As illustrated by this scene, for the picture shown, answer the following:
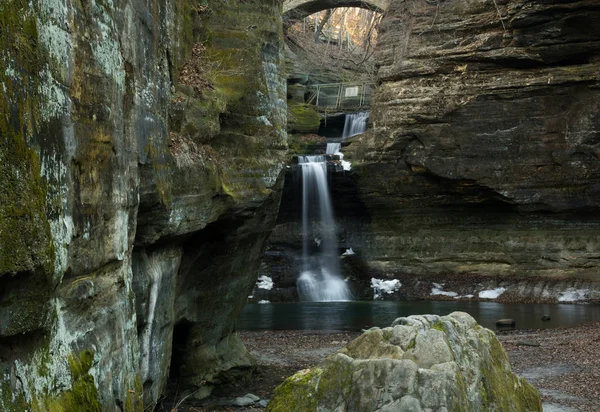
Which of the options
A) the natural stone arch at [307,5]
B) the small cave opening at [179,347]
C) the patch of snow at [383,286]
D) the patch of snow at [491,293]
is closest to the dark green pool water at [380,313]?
the patch of snow at [491,293]

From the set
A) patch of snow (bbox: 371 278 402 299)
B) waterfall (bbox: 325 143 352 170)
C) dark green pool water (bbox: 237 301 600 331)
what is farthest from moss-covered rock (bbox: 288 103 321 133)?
dark green pool water (bbox: 237 301 600 331)

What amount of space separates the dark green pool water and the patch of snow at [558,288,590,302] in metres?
1.11

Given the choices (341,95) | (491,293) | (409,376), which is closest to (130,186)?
(409,376)

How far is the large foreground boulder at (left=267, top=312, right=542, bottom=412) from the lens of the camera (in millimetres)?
6441

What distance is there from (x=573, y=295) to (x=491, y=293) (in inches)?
114

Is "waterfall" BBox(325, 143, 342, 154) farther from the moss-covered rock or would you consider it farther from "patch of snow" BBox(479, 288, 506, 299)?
"patch of snow" BBox(479, 288, 506, 299)

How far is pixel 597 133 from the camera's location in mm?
28469

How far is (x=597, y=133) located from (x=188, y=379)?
20668 millimetres

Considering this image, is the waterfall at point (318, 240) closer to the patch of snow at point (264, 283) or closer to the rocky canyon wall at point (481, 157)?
the rocky canyon wall at point (481, 157)

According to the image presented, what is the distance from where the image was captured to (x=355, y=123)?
35.1 m

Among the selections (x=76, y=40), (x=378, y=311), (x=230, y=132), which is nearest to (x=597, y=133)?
(x=378, y=311)

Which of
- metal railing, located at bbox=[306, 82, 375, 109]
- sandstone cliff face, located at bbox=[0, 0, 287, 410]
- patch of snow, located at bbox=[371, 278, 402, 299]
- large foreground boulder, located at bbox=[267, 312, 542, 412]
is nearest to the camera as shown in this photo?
sandstone cliff face, located at bbox=[0, 0, 287, 410]

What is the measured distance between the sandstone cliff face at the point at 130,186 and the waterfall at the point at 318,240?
15961 millimetres

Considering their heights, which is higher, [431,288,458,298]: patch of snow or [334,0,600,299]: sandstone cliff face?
[334,0,600,299]: sandstone cliff face
